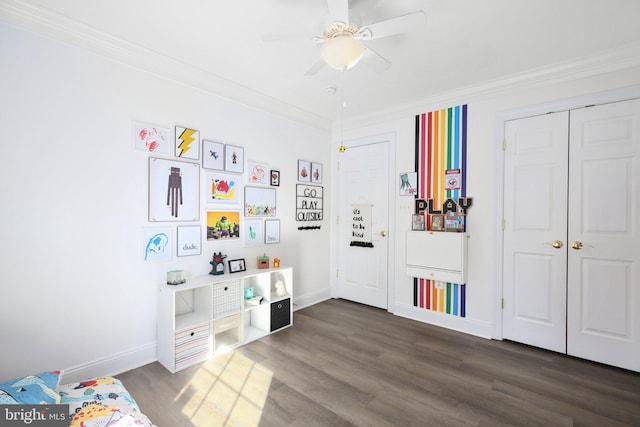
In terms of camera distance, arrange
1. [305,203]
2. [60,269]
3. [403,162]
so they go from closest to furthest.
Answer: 1. [60,269]
2. [403,162]
3. [305,203]

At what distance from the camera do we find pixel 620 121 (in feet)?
8.05

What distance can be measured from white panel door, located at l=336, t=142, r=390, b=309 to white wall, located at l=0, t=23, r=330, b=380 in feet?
7.12

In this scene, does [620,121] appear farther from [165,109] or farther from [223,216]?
[165,109]

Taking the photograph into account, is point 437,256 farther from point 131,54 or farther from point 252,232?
point 131,54

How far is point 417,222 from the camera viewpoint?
11.5ft

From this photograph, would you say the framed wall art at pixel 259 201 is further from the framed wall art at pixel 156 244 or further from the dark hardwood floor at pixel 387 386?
the dark hardwood floor at pixel 387 386

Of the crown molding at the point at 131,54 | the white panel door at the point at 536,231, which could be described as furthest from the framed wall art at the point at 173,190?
the white panel door at the point at 536,231

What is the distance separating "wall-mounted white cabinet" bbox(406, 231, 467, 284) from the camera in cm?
312

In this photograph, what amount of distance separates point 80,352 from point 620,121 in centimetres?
470

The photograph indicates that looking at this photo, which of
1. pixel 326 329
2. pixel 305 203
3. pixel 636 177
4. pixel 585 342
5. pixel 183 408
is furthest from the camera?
pixel 305 203

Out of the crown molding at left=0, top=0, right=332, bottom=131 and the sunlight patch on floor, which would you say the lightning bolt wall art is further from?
the sunlight patch on floor

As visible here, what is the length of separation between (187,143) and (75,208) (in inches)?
40.5

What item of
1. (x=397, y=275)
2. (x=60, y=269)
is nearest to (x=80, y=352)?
(x=60, y=269)

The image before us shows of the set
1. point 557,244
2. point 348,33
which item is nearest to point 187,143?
point 348,33
